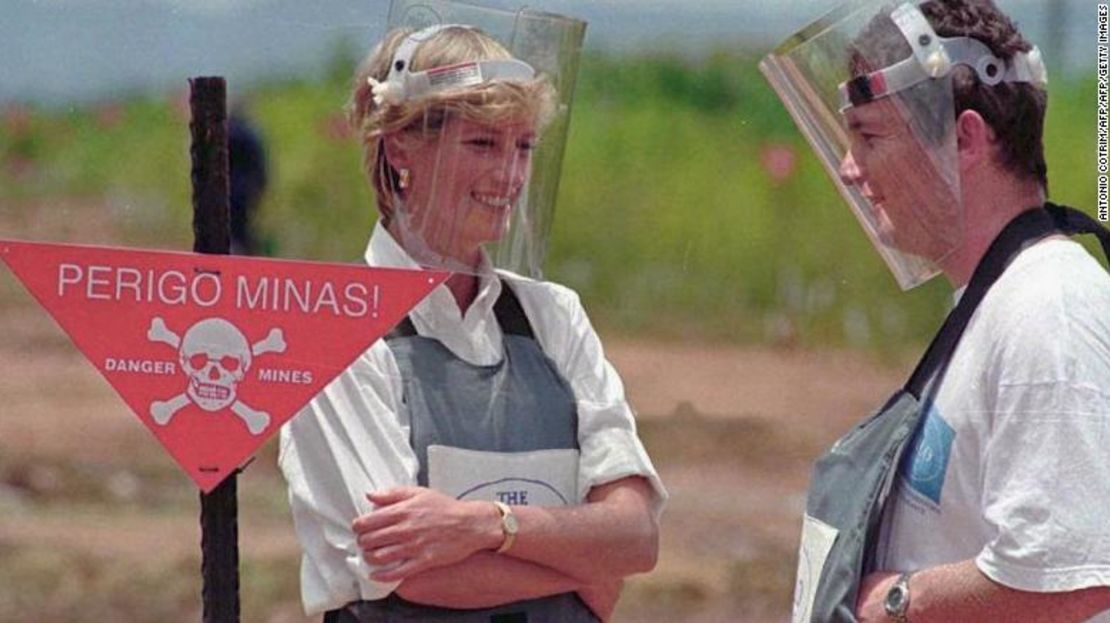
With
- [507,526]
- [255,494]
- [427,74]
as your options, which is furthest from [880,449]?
[255,494]

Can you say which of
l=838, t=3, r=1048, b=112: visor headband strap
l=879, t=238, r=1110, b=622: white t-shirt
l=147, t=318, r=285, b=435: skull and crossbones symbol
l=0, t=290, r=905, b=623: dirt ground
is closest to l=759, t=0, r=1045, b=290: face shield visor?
l=838, t=3, r=1048, b=112: visor headband strap

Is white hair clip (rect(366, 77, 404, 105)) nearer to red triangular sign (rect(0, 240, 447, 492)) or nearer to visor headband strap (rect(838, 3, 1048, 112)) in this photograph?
red triangular sign (rect(0, 240, 447, 492))

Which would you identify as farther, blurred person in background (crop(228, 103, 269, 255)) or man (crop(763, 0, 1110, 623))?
blurred person in background (crop(228, 103, 269, 255))

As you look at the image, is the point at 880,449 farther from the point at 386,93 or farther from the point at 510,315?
the point at 386,93

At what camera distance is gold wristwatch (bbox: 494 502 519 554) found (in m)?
2.28

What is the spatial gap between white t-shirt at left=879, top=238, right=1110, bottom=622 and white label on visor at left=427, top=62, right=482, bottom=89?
26.5 inches

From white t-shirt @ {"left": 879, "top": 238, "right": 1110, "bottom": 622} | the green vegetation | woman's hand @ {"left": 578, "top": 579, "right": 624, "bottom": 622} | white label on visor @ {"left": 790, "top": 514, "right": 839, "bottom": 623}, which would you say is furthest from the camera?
the green vegetation

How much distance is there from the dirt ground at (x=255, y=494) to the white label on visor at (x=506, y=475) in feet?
2.80

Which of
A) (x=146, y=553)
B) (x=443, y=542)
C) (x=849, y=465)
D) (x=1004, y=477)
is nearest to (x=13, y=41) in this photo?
(x=443, y=542)

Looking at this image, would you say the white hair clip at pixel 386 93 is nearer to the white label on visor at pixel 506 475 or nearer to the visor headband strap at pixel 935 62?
the white label on visor at pixel 506 475

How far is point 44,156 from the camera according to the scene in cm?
273

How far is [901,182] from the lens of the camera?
A: 2.09 metres

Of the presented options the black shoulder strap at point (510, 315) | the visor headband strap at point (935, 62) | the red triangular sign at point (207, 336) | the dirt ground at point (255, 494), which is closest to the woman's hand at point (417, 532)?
the red triangular sign at point (207, 336)

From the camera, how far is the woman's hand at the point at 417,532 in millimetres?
2242
